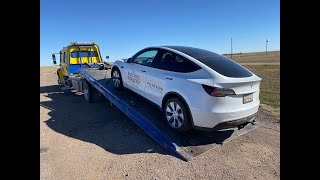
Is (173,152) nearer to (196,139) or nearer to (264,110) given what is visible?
(196,139)

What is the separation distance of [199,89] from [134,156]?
1.70 metres

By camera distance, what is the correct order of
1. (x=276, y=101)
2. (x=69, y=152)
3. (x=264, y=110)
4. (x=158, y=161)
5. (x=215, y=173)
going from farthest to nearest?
1. (x=276, y=101)
2. (x=264, y=110)
3. (x=69, y=152)
4. (x=158, y=161)
5. (x=215, y=173)

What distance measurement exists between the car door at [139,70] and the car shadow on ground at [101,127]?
0.99 metres

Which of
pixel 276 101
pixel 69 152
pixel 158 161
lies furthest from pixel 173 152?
pixel 276 101

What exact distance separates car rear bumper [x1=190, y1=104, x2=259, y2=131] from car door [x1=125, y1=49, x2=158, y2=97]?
1834 millimetres

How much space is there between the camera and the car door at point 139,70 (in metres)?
5.95

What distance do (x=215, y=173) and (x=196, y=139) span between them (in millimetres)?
1160

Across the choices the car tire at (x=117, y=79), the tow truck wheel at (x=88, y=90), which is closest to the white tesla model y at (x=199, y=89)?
the car tire at (x=117, y=79)

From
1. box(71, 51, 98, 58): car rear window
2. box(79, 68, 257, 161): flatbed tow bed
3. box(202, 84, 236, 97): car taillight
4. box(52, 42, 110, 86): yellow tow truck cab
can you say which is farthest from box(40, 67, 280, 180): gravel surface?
box(71, 51, 98, 58): car rear window

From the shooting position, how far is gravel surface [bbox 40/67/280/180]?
398 centimetres

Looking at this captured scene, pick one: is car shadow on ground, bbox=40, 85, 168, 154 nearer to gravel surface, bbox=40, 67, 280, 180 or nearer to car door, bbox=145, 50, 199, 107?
gravel surface, bbox=40, 67, 280, 180

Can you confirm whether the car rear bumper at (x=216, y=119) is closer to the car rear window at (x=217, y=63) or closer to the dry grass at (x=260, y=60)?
the car rear window at (x=217, y=63)
